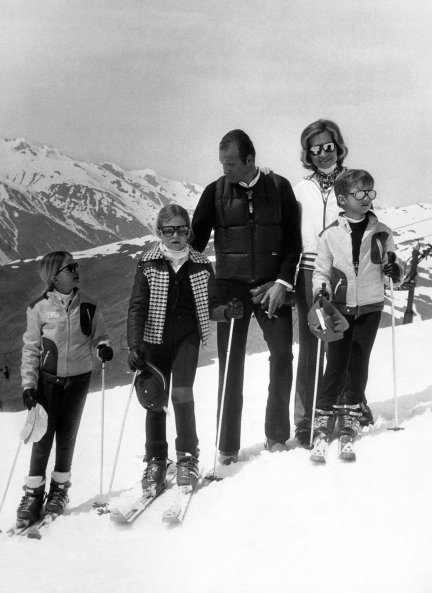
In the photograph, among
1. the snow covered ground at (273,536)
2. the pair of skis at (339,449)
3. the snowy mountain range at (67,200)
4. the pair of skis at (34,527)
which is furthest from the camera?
the snowy mountain range at (67,200)

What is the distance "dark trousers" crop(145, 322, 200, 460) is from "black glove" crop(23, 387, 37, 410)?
55 cm

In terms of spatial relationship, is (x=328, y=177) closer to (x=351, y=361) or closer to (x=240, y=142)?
(x=240, y=142)

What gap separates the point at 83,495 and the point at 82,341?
1.00 metres

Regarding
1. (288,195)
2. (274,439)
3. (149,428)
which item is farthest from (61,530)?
(288,195)

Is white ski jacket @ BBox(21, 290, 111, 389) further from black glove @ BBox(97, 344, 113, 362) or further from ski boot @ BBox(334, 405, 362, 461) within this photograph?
ski boot @ BBox(334, 405, 362, 461)

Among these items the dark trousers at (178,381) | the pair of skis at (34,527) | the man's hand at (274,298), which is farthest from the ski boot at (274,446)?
the pair of skis at (34,527)

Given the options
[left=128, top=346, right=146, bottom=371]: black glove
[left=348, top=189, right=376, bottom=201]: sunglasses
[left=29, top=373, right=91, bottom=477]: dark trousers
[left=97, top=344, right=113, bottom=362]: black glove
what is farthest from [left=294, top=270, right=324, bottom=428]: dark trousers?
[left=29, top=373, right=91, bottom=477]: dark trousers

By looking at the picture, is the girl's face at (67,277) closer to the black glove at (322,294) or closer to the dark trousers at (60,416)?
the dark trousers at (60,416)

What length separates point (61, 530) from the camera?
10.2 feet

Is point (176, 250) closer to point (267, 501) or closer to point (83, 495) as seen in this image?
point (267, 501)

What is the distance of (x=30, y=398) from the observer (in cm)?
322

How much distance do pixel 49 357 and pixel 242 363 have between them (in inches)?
37.8

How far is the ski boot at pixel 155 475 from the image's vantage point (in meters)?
3.19

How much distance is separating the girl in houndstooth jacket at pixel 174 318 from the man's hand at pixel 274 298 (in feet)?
0.54
